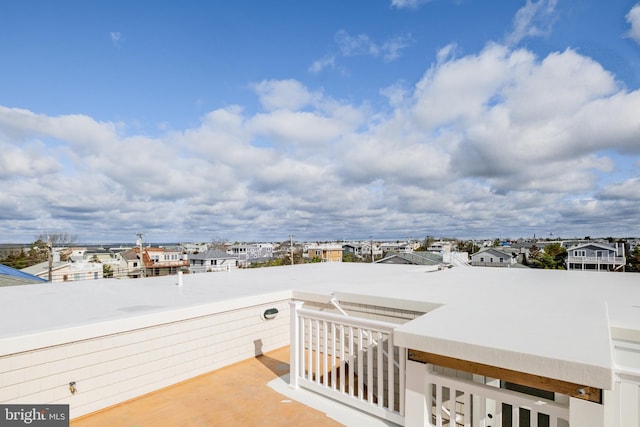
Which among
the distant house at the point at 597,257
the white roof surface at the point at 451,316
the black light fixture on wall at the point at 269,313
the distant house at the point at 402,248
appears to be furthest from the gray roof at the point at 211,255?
the distant house at the point at 597,257

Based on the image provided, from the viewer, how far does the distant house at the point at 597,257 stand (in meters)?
27.3

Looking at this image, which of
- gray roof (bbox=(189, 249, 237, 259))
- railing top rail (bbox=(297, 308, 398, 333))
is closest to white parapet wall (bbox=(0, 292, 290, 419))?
railing top rail (bbox=(297, 308, 398, 333))

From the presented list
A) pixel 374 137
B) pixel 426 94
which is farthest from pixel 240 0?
pixel 374 137

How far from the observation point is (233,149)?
930 inches

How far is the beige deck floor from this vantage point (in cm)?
304

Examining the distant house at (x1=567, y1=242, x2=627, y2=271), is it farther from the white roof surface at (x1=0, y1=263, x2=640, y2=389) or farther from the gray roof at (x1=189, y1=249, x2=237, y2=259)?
the gray roof at (x1=189, y1=249, x2=237, y2=259)

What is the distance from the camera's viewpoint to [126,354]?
3533 millimetres

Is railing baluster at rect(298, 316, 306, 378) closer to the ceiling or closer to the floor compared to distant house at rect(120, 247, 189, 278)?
closer to the ceiling

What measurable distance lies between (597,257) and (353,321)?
35400mm

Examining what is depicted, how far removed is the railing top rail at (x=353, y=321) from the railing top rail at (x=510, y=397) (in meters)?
0.57

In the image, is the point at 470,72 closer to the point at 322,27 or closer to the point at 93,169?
the point at 322,27

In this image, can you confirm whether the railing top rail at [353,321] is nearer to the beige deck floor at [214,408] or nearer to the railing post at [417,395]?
the railing post at [417,395]

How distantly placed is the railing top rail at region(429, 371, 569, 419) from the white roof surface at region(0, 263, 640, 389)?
0.95ft

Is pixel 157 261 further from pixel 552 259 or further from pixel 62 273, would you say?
pixel 552 259
